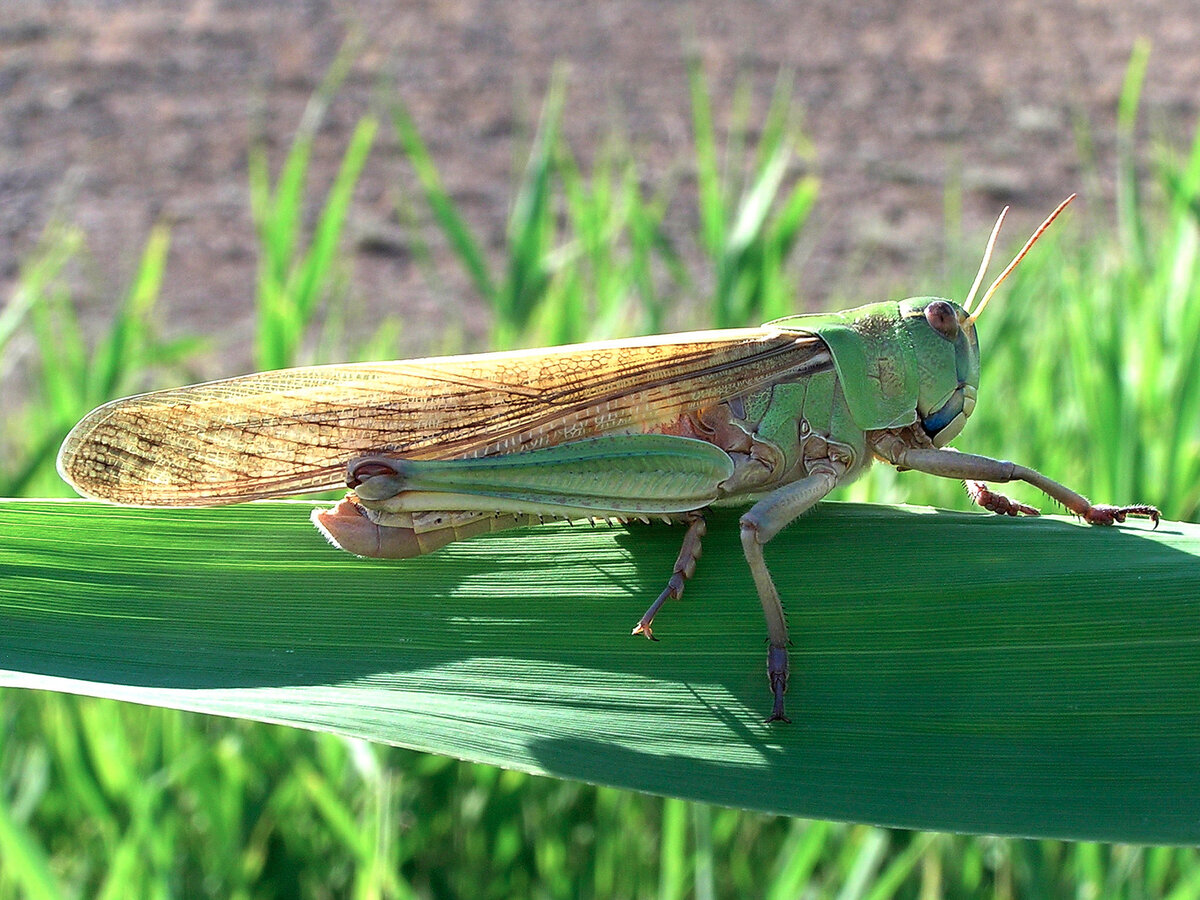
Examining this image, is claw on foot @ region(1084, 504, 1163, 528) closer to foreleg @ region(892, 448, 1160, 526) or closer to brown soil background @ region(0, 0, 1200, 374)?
foreleg @ region(892, 448, 1160, 526)

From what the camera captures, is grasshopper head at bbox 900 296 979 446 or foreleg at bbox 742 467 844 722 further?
grasshopper head at bbox 900 296 979 446

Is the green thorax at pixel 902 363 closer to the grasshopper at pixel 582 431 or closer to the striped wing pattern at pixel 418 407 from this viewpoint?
the grasshopper at pixel 582 431

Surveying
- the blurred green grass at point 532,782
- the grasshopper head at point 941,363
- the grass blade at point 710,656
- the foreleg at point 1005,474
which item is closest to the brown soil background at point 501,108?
the blurred green grass at point 532,782

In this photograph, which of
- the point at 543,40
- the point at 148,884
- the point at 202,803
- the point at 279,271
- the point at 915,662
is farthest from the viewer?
the point at 543,40

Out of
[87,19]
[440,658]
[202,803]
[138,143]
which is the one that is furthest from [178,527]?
[87,19]

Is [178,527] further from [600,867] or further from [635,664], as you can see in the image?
[600,867]

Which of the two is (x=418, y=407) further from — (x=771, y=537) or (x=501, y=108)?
(x=501, y=108)

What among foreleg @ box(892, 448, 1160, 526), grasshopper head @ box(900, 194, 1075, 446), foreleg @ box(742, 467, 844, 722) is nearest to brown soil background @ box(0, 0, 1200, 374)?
grasshopper head @ box(900, 194, 1075, 446)
